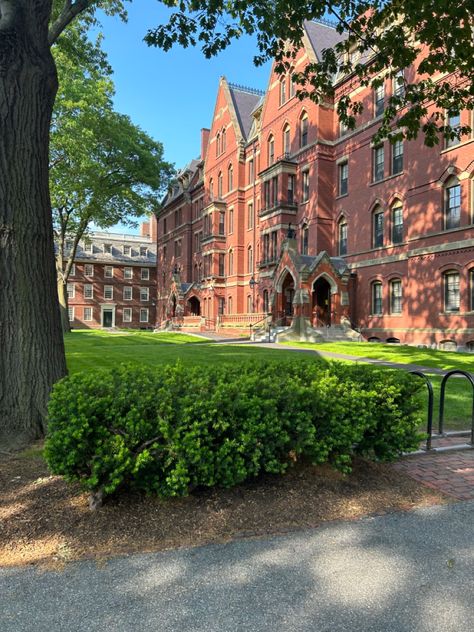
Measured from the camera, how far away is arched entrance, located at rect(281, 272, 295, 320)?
106 feet

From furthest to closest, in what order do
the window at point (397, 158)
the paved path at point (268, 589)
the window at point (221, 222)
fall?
the window at point (221, 222)
the window at point (397, 158)
the paved path at point (268, 589)

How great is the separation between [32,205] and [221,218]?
40058mm

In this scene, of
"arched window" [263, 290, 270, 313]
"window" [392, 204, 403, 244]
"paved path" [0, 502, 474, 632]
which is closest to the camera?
"paved path" [0, 502, 474, 632]

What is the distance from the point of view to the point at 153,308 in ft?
220

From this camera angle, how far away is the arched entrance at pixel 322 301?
30781 millimetres

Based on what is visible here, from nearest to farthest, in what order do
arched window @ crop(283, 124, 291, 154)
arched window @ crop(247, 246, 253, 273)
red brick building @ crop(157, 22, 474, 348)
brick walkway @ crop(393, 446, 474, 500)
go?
brick walkway @ crop(393, 446, 474, 500), red brick building @ crop(157, 22, 474, 348), arched window @ crop(283, 124, 291, 154), arched window @ crop(247, 246, 253, 273)

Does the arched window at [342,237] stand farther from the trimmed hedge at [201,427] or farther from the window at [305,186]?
the trimmed hedge at [201,427]

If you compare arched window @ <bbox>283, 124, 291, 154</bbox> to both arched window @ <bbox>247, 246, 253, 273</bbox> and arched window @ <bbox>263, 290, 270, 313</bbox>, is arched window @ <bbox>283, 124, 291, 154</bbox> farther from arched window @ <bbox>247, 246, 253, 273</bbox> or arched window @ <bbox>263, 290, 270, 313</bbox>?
arched window @ <bbox>263, 290, 270, 313</bbox>

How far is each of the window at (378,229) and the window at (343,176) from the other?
3.77 m

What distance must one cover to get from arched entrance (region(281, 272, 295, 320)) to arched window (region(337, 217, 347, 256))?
4.08 m

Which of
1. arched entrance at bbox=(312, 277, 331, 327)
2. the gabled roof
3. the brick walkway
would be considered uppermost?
the gabled roof

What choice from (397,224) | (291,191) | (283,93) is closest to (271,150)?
(283,93)

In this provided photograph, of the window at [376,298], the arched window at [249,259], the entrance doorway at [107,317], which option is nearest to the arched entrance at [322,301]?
the window at [376,298]

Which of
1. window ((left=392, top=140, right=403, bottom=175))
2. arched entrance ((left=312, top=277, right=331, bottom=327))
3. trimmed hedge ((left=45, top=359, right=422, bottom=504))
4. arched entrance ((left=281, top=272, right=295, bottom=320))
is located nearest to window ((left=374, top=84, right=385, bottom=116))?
window ((left=392, top=140, right=403, bottom=175))
